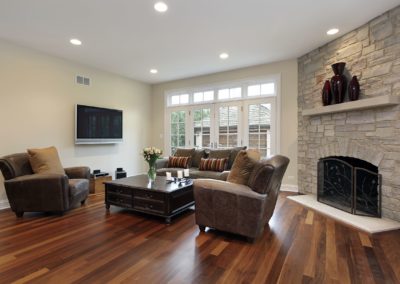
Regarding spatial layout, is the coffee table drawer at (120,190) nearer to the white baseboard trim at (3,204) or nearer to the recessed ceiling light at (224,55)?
the white baseboard trim at (3,204)

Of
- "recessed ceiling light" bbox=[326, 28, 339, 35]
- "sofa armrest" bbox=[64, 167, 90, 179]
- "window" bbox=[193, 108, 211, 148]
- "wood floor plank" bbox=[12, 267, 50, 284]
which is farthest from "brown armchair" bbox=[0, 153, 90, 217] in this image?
"recessed ceiling light" bbox=[326, 28, 339, 35]

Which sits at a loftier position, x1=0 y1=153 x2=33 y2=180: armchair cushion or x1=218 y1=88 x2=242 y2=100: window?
x1=218 y1=88 x2=242 y2=100: window

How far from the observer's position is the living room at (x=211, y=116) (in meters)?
2.15

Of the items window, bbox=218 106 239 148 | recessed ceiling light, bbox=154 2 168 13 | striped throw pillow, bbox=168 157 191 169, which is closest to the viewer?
recessed ceiling light, bbox=154 2 168 13

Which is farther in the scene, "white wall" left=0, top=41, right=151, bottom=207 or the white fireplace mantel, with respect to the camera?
"white wall" left=0, top=41, right=151, bottom=207

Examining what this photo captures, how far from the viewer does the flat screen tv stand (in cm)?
494

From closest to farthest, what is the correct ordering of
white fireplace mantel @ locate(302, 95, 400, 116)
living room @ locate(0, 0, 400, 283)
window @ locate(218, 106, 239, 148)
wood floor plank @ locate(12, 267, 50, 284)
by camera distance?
wood floor plank @ locate(12, 267, 50, 284) < living room @ locate(0, 0, 400, 283) < white fireplace mantel @ locate(302, 95, 400, 116) < window @ locate(218, 106, 239, 148)

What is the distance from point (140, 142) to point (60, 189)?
341 cm

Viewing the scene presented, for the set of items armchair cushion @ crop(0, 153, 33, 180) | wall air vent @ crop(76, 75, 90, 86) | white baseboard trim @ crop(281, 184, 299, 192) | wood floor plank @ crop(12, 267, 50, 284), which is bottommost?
wood floor plank @ crop(12, 267, 50, 284)

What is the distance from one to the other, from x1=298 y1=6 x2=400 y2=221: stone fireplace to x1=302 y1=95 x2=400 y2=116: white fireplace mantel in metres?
0.01

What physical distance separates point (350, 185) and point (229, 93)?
3.27 meters

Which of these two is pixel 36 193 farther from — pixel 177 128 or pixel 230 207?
pixel 177 128

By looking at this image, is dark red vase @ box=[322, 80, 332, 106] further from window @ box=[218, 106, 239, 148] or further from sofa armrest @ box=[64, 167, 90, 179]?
sofa armrest @ box=[64, 167, 90, 179]

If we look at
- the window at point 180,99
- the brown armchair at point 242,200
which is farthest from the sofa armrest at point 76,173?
the window at point 180,99
